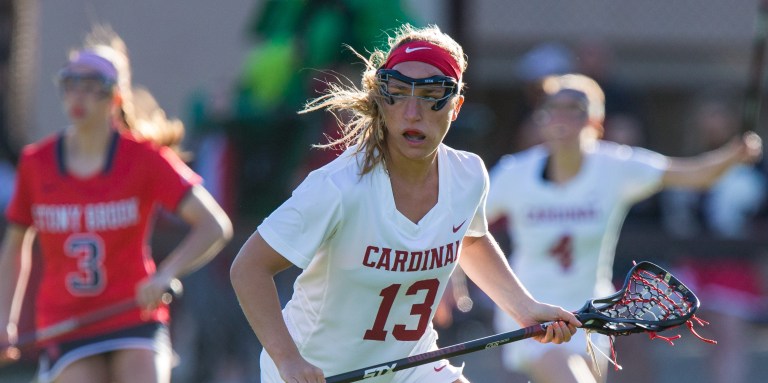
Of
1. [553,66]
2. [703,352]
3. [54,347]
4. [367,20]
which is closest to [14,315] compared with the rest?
[54,347]

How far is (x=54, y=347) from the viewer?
6355mm

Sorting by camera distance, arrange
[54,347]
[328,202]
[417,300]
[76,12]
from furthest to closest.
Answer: [76,12] → [54,347] → [417,300] → [328,202]

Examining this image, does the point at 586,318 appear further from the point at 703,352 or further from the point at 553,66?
the point at 703,352

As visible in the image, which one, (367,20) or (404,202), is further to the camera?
(367,20)

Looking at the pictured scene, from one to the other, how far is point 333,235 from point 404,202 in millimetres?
290

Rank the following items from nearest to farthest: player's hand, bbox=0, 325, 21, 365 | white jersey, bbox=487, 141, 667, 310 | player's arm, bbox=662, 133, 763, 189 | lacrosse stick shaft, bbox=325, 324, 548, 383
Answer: lacrosse stick shaft, bbox=325, 324, 548, 383 → player's hand, bbox=0, 325, 21, 365 → white jersey, bbox=487, 141, 667, 310 → player's arm, bbox=662, 133, 763, 189

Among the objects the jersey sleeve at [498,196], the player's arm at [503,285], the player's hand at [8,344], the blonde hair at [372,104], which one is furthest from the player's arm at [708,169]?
the player's hand at [8,344]

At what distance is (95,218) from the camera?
6.36 m

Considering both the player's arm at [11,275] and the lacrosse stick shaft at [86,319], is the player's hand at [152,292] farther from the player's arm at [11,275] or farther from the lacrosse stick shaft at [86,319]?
the player's arm at [11,275]

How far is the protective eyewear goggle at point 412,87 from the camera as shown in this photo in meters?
4.78

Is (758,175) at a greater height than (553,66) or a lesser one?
lesser

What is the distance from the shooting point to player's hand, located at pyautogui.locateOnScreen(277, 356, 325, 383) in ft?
14.7

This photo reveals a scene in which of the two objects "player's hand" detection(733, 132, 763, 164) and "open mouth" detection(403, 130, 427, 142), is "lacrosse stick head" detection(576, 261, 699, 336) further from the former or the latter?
"player's hand" detection(733, 132, 763, 164)

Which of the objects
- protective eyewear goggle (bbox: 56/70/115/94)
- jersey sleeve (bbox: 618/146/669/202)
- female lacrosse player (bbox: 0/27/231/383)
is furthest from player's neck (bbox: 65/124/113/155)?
jersey sleeve (bbox: 618/146/669/202)
